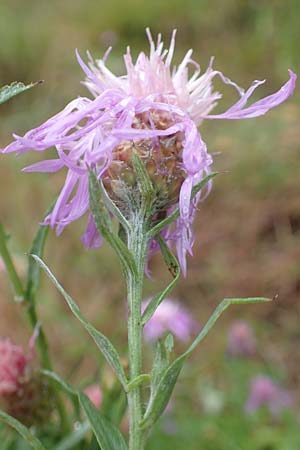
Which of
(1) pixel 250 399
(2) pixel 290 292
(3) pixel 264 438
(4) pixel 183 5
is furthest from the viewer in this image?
(4) pixel 183 5

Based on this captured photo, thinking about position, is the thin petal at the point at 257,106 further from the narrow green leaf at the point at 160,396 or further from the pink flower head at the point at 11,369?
the pink flower head at the point at 11,369

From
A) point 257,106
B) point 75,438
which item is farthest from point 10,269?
point 257,106

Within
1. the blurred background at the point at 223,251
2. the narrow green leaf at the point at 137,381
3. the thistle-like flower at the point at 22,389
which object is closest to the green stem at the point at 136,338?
the narrow green leaf at the point at 137,381

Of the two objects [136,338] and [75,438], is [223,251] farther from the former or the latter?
[136,338]

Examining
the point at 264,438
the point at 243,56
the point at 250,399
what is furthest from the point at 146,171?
the point at 243,56

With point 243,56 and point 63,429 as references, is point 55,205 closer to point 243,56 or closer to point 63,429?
point 63,429

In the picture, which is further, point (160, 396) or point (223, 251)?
point (223, 251)
